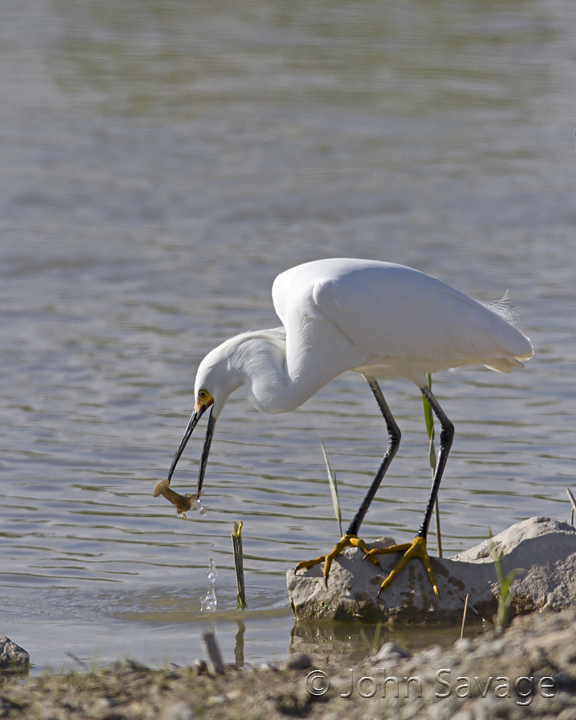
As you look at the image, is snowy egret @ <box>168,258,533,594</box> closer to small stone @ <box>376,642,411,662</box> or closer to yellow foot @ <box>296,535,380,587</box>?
yellow foot @ <box>296,535,380,587</box>

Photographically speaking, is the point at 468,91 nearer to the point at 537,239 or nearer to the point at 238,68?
the point at 238,68

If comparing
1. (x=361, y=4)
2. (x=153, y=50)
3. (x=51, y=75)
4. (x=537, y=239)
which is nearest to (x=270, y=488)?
(x=537, y=239)

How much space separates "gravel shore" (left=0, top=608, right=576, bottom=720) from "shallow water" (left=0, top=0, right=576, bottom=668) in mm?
699

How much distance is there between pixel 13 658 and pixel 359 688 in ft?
4.84

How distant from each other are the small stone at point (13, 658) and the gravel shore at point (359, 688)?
256 millimetres

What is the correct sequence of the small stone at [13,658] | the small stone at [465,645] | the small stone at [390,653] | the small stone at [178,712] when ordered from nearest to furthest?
1. the small stone at [178,712]
2. the small stone at [465,645]
3. the small stone at [390,653]
4. the small stone at [13,658]

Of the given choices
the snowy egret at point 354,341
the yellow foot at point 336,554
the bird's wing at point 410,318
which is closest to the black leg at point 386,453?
the snowy egret at point 354,341

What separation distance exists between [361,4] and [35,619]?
2182cm

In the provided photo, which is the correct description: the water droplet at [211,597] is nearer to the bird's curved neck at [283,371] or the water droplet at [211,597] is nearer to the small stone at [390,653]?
the bird's curved neck at [283,371]

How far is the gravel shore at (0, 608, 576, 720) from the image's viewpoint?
122 inches

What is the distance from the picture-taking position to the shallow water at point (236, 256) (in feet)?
18.9

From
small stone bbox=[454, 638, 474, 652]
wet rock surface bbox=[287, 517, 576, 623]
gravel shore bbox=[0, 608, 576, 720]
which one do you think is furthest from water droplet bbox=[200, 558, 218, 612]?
small stone bbox=[454, 638, 474, 652]

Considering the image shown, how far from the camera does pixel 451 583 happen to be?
486cm
